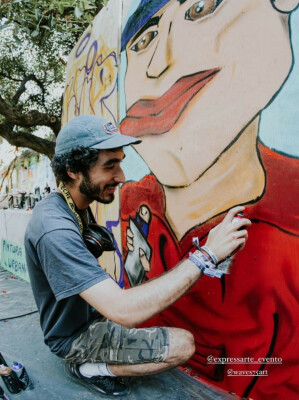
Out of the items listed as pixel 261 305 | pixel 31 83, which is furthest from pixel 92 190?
pixel 31 83

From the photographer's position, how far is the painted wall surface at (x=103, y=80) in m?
3.28

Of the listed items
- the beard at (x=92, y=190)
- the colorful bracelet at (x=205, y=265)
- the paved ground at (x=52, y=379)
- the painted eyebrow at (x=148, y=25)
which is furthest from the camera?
the painted eyebrow at (x=148, y=25)

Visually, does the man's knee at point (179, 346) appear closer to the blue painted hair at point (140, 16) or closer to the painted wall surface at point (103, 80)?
the painted wall surface at point (103, 80)

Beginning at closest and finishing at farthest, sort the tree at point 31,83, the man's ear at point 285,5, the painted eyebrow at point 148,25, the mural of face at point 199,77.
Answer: the man's ear at point 285,5
the mural of face at point 199,77
the painted eyebrow at point 148,25
the tree at point 31,83

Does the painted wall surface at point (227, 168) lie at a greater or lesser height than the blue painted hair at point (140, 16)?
lesser

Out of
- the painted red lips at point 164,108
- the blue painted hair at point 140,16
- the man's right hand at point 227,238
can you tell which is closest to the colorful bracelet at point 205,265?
the man's right hand at point 227,238

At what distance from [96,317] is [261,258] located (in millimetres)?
1166

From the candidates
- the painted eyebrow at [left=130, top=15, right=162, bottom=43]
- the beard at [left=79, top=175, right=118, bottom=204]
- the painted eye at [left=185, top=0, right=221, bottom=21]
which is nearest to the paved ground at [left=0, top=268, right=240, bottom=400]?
the beard at [left=79, top=175, right=118, bottom=204]

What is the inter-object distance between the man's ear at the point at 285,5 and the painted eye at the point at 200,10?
0.47 meters

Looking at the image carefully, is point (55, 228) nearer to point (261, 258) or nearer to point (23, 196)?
point (261, 258)

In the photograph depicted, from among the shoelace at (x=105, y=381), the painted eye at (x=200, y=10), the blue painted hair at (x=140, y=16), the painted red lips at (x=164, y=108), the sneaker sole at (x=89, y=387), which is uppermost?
the blue painted hair at (x=140, y=16)

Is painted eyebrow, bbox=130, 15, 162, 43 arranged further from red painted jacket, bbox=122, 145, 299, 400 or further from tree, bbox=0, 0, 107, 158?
tree, bbox=0, 0, 107, 158

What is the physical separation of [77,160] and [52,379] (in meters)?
1.55

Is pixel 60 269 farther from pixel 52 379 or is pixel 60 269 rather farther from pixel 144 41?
pixel 144 41
